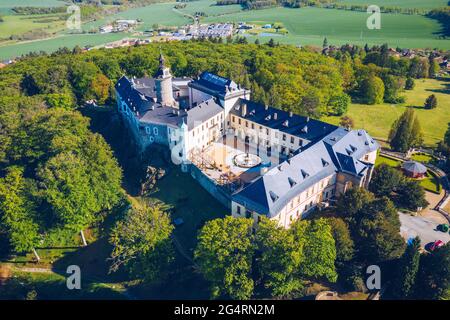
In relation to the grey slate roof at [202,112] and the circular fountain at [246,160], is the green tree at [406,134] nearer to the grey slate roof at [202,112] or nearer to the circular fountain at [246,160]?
the circular fountain at [246,160]

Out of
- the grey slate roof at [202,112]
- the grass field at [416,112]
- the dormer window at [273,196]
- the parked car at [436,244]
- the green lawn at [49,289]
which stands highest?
the grey slate roof at [202,112]

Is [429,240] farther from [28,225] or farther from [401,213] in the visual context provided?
[28,225]

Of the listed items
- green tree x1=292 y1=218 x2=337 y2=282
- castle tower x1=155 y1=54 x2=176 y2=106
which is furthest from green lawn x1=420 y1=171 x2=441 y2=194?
castle tower x1=155 y1=54 x2=176 y2=106

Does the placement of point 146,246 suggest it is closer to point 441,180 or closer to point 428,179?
point 428,179

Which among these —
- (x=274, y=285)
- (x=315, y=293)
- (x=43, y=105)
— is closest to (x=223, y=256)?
(x=274, y=285)

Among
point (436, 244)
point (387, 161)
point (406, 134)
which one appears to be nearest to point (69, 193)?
point (436, 244)

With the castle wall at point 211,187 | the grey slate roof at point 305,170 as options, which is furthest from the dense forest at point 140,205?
the castle wall at point 211,187
